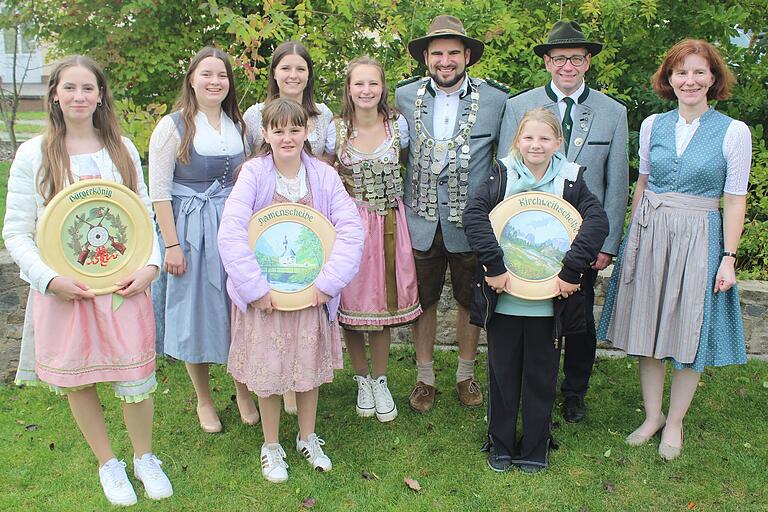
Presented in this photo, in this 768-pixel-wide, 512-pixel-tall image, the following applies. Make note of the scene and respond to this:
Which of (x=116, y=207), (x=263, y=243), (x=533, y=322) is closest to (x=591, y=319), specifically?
(x=533, y=322)

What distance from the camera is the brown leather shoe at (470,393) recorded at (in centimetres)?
444

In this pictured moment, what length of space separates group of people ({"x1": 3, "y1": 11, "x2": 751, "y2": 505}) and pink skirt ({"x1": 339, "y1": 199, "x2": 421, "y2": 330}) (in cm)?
1

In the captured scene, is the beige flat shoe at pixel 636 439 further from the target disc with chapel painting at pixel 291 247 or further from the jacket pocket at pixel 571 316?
the target disc with chapel painting at pixel 291 247

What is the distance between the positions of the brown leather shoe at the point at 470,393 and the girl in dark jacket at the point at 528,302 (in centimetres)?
71

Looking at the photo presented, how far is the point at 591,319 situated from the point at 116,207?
8.53 ft

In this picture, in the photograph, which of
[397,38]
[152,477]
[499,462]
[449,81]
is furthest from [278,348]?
[397,38]

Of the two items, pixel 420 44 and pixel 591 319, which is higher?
pixel 420 44

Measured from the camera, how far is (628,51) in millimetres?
6094

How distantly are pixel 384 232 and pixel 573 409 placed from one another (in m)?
1.54

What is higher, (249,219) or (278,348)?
(249,219)

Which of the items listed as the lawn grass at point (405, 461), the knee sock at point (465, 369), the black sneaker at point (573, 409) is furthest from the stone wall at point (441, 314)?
the black sneaker at point (573, 409)

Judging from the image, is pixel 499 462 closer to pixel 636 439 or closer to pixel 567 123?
pixel 636 439

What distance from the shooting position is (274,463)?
3.62m

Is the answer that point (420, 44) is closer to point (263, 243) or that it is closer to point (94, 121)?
point (263, 243)
